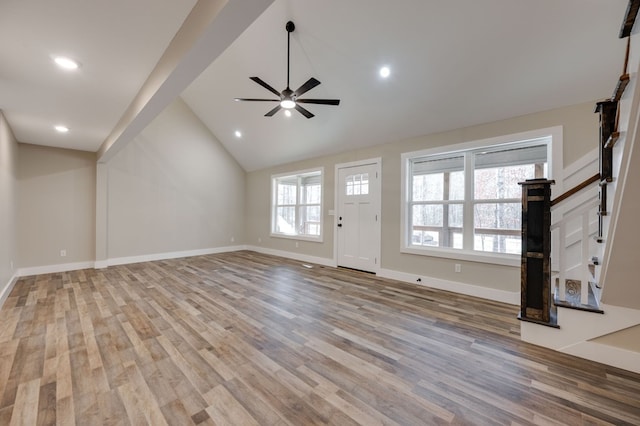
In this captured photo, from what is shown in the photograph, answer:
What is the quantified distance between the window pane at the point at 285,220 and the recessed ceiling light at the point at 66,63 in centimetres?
506

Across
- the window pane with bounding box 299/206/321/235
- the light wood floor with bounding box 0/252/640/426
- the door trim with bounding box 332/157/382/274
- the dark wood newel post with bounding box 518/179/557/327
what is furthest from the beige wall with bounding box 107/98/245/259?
the dark wood newel post with bounding box 518/179/557/327

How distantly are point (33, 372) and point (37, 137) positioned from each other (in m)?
4.30

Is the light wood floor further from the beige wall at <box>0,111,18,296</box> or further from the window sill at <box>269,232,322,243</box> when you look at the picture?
the window sill at <box>269,232,322,243</box>

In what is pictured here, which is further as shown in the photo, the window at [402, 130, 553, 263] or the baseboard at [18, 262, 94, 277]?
the baseboard at [18, 262, 94, 277]

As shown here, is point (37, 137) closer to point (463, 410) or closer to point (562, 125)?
point (463, 410)

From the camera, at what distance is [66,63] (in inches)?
87.7

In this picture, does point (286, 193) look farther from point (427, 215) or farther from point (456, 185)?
point (456, 185)

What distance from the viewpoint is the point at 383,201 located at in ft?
15.8

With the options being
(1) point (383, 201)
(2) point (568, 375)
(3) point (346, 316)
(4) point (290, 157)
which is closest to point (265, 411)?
(3) point (346, 316)

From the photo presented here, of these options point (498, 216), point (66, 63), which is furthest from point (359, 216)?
point (66, 63)

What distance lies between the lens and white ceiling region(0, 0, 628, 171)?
1.87m

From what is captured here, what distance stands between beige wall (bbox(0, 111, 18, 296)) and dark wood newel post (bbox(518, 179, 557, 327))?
19.8 feet

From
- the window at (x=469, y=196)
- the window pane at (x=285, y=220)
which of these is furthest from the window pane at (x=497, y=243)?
the window pane at (x=285, y=220)

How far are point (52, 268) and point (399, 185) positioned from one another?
22.0 feet
